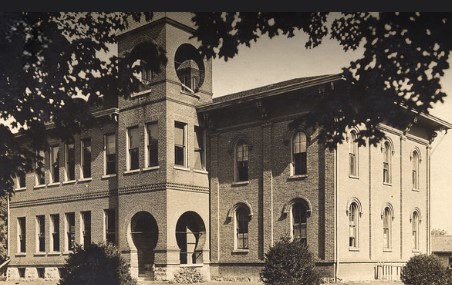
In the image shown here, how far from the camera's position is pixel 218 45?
660 centimetres

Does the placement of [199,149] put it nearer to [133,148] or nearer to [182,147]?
[182,147]

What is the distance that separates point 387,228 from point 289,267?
596 centimetres

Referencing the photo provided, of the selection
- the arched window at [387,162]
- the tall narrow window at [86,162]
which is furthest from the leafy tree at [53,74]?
the arched window at [387,162]

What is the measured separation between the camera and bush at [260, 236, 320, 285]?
944cm

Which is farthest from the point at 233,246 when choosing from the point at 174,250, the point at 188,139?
the point at 188,139

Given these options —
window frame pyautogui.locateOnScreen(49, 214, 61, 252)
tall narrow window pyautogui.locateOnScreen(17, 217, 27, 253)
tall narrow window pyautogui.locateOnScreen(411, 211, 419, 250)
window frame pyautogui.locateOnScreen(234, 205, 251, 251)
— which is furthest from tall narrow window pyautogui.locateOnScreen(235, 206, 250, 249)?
tall narrow window pyautogui.locateOnScreen(17, 217, 27, 253)

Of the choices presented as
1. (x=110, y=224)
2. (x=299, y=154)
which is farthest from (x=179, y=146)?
(x=299, y=154)

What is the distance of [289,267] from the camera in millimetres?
9672

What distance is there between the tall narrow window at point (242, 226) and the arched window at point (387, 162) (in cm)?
389

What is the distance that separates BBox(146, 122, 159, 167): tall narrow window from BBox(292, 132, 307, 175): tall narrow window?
3498mm

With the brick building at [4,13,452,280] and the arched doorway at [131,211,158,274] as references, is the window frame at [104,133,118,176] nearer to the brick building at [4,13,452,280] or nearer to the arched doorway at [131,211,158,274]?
the brick building at [4,13,452,280]

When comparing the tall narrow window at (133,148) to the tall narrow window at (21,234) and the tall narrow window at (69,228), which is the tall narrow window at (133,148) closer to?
the tall narrow window at (69,228)

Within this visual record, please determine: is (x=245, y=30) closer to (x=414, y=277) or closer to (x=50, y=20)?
(x=50, y=20)

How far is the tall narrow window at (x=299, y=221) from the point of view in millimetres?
13165
